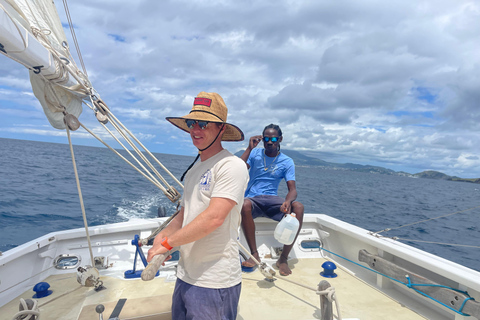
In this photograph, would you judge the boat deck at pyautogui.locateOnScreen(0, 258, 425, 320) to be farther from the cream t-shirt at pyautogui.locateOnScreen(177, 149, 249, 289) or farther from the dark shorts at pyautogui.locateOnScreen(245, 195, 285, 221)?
the cream t-shirt at pyautogui.locateOnScreen(177, 149, 249, 289)

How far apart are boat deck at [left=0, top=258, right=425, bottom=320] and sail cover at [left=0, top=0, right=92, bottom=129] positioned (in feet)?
5.03

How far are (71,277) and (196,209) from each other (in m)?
2.46

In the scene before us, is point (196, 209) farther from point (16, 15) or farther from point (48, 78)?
point (16, 15)

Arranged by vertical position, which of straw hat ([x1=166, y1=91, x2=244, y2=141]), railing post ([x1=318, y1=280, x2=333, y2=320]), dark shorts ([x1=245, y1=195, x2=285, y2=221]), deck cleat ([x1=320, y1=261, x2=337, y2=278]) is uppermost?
straw hat ([x1=166, y1=91, x2=244, y2=141])

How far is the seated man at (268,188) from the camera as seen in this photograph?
3508mm

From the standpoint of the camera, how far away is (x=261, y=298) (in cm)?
284

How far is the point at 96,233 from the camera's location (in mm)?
3461

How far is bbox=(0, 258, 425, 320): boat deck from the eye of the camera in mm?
2555

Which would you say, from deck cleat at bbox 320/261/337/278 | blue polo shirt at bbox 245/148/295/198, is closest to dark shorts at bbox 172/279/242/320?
deck cleat at bbox 320/261/337/278

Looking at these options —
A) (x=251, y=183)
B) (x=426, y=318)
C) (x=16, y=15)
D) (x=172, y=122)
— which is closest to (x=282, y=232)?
(x=251, y=183)

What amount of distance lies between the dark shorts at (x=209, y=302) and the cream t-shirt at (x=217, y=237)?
0.03 metres

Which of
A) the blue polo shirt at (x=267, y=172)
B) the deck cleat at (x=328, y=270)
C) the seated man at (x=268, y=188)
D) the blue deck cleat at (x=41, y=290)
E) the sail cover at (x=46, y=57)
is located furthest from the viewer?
the blue polo shirt at (x=267, y=172)

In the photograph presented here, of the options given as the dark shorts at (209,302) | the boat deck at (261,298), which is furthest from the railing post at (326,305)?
the dark shorts at (209,302)

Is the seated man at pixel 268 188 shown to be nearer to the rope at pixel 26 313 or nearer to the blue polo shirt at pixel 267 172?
the blue polo shirt at pixel 267 172
